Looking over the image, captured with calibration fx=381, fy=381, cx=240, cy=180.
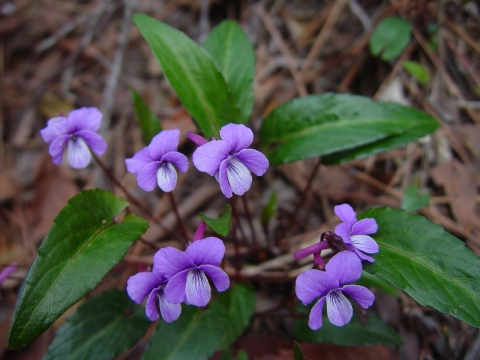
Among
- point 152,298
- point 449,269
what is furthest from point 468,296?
point 152,298

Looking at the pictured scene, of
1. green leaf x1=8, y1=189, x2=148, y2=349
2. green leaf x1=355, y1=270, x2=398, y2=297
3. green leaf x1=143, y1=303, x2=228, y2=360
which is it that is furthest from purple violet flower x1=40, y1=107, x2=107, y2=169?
green leaf x1=355, y1=270, x2=398, y2=297

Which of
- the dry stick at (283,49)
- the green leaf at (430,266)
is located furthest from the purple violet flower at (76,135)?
the dry stick at (283,49)

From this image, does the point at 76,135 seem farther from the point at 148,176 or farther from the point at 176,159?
the point at 176,159

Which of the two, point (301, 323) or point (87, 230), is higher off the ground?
point (87, 230)

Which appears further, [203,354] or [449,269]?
[203,354]

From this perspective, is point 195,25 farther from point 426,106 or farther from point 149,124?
point 426,106

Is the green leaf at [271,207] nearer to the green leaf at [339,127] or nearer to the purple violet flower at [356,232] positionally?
the green leaf at [339,127]
